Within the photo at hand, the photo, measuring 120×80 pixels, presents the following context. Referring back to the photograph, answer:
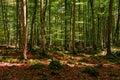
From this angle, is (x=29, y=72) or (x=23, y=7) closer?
Result: (x=29, y=72)

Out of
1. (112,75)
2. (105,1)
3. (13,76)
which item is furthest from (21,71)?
(105,1)

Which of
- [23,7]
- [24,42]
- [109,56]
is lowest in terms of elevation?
[109,56]

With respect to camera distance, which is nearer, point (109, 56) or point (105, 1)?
point (109, 56)

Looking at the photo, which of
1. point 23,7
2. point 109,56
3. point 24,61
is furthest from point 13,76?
point 109,56

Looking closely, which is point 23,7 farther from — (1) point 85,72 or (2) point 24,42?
(1) point 85,72

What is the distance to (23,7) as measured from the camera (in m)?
15.8

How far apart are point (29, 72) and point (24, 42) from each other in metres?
4.83

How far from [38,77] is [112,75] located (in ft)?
14.7

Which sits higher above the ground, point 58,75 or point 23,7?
point 23,7

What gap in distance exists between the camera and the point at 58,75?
11312 millimetres

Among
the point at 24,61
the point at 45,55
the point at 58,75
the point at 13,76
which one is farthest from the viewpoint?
the point at 45,55

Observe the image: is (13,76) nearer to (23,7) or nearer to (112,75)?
(112,75)

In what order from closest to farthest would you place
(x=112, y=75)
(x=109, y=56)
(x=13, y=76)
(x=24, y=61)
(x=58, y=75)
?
(x=13, y=76) < (x=58, y=75) < (x=112, y=75) < (x=24, y=61) < (x=109, y=56)

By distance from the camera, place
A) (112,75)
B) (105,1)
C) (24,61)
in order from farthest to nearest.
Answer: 1. (105,1)
2. (24,61)
3. (112,75)
